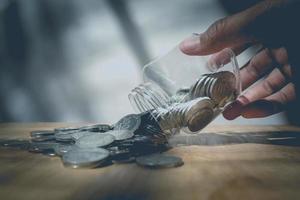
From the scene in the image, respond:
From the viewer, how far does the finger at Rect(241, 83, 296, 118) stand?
43.3 inches

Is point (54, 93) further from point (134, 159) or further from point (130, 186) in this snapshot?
point (130, 186)

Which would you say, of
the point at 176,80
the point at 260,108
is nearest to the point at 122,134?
the point at 176,80

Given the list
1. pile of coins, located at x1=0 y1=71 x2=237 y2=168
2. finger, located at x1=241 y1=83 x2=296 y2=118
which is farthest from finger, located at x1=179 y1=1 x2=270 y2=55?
finger, located at x1=241 y1=83 x2=296 y2=118

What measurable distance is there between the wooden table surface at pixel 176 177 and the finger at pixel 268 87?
40 centimetres

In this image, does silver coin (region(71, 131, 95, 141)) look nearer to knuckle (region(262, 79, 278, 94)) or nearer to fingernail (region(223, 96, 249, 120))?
fingernail (region(223, 96, 249, 120))

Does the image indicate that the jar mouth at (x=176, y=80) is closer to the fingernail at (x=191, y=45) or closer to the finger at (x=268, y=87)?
the fingernail at (x=191, y=45)

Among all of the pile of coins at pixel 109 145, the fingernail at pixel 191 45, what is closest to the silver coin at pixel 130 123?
the pile of coins at pixel 109 145

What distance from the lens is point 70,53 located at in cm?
140

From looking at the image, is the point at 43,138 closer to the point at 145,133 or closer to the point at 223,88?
the point at 145,133

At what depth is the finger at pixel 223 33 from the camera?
3.12 ft

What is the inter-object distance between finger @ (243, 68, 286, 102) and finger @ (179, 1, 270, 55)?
27cm

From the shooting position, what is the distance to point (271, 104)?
3.77 feet

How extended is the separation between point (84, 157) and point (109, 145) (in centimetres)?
10

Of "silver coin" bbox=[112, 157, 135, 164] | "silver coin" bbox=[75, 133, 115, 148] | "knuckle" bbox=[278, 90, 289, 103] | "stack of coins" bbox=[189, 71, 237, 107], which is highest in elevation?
"stack of coins" bbox=[189, 71, 237, 107]
